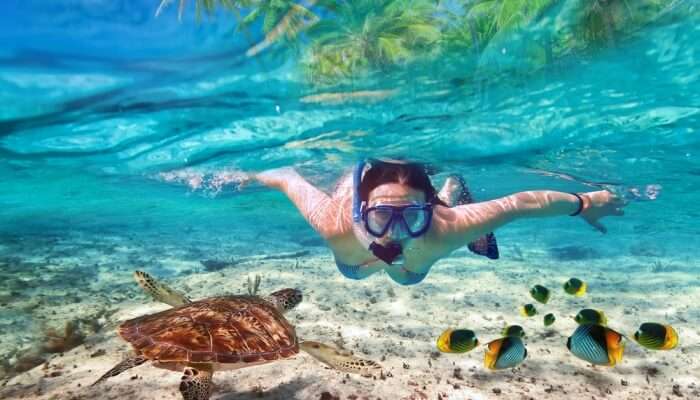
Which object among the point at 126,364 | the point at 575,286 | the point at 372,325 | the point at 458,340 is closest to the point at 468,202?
the point at 575,286

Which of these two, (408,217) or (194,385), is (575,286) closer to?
(408,217)

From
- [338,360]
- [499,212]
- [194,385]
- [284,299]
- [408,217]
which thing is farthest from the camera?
[499,212]

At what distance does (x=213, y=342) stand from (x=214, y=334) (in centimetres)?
14

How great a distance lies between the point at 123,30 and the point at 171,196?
82.0 feet

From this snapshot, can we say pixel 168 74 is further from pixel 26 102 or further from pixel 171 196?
pixel 171 196

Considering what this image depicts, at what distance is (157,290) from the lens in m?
5.70

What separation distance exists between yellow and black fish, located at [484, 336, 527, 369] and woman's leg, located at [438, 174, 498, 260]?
340 cm

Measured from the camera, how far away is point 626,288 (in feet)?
41.2

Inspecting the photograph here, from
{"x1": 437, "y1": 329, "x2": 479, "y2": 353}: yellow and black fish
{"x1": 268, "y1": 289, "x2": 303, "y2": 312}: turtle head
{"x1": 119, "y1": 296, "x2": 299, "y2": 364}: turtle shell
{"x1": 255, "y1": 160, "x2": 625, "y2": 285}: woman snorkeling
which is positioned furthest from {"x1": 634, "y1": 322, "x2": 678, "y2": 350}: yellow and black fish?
{"x1": 268, "y1": 289, "x2": 303, "y2": 312}: turtle head

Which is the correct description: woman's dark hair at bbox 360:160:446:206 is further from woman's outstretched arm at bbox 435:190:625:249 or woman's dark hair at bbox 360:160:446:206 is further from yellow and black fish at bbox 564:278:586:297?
yellow and black fish at bbox 564:278:586:297

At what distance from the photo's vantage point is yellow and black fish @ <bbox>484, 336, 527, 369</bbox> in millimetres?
4691

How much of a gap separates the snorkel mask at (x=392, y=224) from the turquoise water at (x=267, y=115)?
4892 mm

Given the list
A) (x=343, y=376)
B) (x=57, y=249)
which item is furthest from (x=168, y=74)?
(x=57, y=249)

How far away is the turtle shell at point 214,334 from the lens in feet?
13.6
